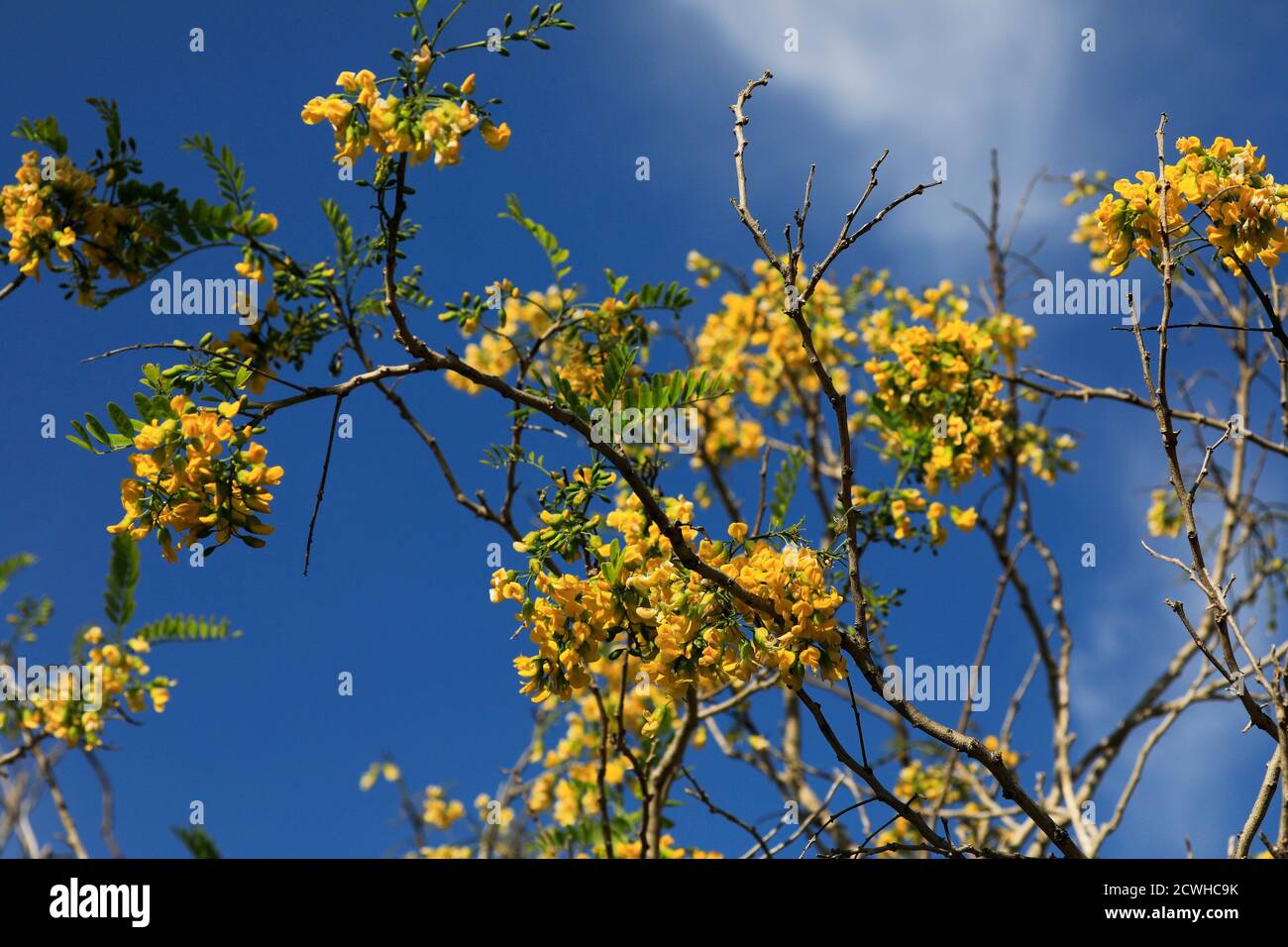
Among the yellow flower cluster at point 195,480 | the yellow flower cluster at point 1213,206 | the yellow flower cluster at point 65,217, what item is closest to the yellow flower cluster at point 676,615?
the yellow flower cluster at point 195,480

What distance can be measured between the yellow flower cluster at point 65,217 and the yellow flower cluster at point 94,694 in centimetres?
141

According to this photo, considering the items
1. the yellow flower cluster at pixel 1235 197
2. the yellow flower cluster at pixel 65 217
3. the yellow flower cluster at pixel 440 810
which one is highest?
the yellow flower cluster at pixel 65 217

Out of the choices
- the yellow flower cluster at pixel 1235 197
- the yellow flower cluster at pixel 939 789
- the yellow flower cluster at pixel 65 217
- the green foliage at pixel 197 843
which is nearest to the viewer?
the green foliage at pixel 197 843

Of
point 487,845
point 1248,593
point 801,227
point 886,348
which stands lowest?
point 487,845

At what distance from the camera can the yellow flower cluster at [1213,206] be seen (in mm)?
2699

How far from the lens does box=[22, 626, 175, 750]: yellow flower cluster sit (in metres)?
4.18

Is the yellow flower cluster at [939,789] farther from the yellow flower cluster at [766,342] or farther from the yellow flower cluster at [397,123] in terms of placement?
the yellow flower cluster at [397,123]

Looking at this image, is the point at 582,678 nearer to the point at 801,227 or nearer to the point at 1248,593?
the point at 801,227

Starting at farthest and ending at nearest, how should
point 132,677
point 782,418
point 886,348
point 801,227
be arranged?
point 782,418 → point 886,348 → point 132,677 → point 801,227

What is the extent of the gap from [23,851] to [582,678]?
4367mm

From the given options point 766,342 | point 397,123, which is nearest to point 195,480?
point 397,123
